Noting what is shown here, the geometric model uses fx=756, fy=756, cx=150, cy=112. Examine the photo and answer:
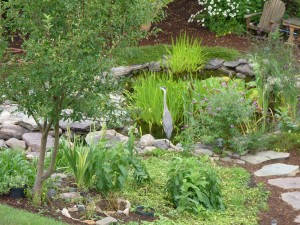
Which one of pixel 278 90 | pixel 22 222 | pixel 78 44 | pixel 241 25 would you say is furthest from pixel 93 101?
pixel 241 25

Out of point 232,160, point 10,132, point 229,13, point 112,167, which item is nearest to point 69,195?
point 112,167

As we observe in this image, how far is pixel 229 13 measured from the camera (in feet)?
45.9

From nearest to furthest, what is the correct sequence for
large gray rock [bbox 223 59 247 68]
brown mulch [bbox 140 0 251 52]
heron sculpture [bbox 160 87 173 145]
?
heron sculpture [bbox 160 87 173 145] → large gray rock [bbox 223 59 247 68] → brown mulch [bbox 140 0 251 52]

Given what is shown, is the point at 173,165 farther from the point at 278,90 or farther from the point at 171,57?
the point at 171,57

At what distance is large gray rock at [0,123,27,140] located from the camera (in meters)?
8.91

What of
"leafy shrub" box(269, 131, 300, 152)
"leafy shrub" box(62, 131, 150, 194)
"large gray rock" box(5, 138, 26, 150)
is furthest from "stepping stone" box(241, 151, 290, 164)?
"large gray rock" box(5, 138, 26, 150)

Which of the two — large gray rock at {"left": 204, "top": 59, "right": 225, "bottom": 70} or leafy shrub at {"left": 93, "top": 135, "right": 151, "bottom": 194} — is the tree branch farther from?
large gray rock at {"left": 204, "top": 59, "right": 225, "bottom": 70}

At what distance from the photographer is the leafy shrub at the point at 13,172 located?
6.44 m

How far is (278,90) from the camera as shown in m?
9.73

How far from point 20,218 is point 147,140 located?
10.4 ft

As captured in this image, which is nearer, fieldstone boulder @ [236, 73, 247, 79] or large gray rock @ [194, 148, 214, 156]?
large gray rock @ [194, 148, 214, 156]

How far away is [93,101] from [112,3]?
0.79 meters

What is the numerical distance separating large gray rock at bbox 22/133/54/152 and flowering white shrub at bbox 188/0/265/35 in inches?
236

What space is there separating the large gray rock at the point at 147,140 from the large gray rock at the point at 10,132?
1.44m
